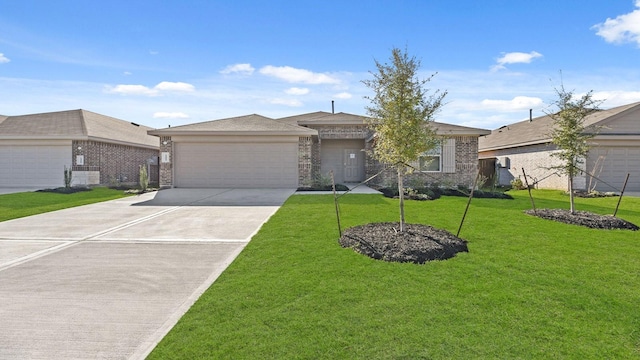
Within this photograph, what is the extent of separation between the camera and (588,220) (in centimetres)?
755

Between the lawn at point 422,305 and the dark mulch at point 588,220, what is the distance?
1.41m

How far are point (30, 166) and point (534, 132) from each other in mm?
29055

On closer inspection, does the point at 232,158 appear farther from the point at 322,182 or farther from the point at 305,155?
the point at 322,182

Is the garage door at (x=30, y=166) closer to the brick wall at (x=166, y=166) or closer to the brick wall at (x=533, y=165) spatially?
the brick wall at (x=166, y=166)

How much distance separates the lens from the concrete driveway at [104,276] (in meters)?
2.92

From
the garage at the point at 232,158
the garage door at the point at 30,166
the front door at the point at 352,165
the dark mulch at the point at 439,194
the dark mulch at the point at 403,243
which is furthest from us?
the front door at the point at 352,165

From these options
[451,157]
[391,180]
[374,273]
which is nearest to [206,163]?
[391,180]

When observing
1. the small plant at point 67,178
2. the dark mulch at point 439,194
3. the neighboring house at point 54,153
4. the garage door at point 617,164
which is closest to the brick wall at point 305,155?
the dark mulch at point 439,194

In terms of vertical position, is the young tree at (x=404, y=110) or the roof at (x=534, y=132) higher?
the roof at (x=534, y=132)

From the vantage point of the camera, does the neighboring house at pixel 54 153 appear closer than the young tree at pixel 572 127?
No

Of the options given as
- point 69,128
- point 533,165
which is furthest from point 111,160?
point 533,165

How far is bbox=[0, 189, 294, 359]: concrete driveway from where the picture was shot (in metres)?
2.92

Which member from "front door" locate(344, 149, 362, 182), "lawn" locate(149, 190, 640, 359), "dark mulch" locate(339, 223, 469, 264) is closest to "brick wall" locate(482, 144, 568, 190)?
"front door" locate(344, 149, 362, 182)

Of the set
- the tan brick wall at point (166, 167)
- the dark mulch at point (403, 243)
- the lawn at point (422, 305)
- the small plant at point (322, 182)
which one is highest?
the tan brick wall at point (166, 167)
